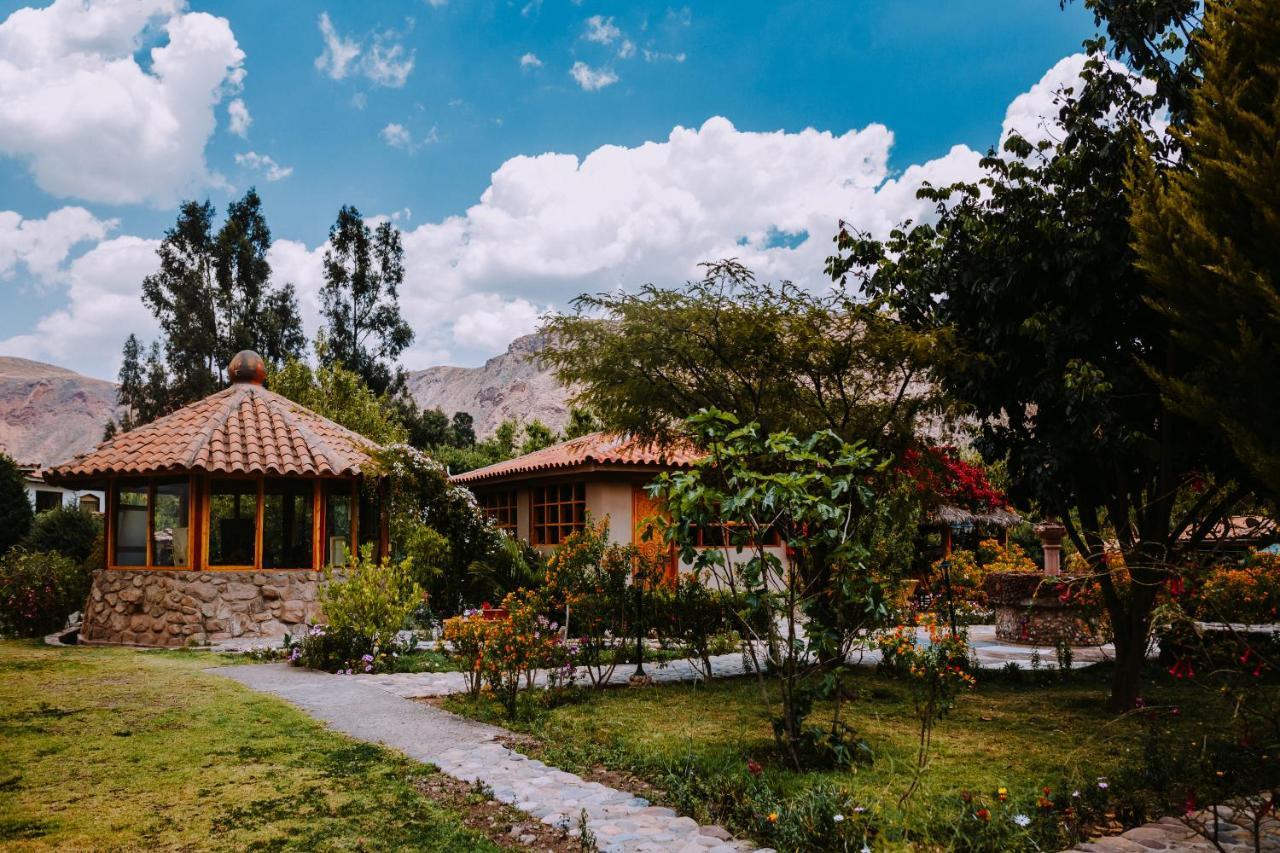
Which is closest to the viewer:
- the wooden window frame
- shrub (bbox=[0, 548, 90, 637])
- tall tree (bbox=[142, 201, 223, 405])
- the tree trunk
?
the tree trunk

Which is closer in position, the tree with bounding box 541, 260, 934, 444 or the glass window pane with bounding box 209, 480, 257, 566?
the tree with bounding box 541, 260, 934, 444

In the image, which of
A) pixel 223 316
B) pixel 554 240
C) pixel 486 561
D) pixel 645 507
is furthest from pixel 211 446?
pixel 554 240

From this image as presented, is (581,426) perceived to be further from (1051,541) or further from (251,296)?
(251,296)

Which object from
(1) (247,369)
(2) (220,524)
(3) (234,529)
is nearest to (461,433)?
(1) (247,369)

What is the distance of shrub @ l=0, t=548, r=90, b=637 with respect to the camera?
13.5m

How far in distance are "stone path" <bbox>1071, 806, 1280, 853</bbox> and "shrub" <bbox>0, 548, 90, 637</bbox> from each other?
1506 cm

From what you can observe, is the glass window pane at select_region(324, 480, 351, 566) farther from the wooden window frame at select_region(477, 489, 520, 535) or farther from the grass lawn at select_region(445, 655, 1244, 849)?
the grass lawn at select_region(445, 655, 1244, 849)

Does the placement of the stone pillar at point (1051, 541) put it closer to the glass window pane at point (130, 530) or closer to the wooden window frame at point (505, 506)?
the wooden window frame at point (505, 506)

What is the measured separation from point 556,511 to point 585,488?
4.73 ft

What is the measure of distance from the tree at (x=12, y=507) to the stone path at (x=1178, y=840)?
77.0ft

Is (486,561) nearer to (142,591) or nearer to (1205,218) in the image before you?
(142,591)

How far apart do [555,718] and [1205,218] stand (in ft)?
18.9

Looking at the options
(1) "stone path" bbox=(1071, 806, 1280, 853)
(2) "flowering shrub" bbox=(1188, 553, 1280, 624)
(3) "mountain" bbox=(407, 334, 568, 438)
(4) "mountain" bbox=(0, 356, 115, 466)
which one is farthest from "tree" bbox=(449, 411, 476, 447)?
(4) "mountain" bbox=(0, 356, 115, 466)

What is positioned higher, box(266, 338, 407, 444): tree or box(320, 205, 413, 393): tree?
box(320, 205, 413, 393): tree
